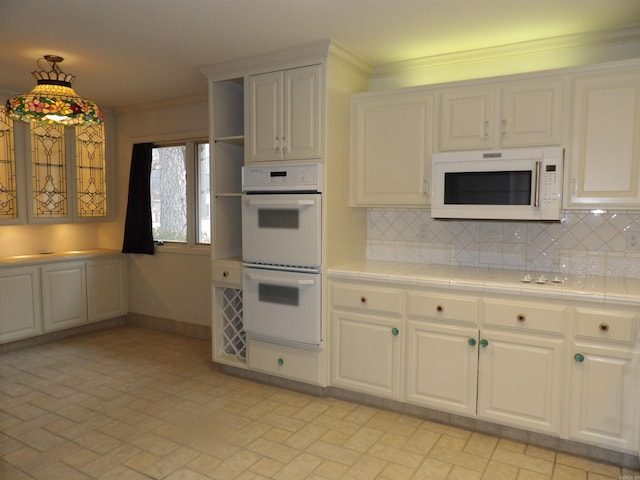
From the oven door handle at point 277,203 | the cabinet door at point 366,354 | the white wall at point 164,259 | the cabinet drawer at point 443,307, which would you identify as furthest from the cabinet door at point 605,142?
the white wall at point 164,259

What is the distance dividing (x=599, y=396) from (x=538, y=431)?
0.39 m

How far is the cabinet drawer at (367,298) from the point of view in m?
3.08

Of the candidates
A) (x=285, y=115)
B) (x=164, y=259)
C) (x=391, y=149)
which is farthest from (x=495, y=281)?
(x=164, y=259)

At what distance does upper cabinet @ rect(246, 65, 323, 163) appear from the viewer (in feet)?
10.7

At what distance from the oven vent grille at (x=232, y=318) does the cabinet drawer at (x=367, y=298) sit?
0.98 metres

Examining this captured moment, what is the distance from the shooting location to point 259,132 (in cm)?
350

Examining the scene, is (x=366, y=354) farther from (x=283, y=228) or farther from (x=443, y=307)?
(x=283, y=228)

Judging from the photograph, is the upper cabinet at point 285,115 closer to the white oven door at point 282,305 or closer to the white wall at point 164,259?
the white oven door at point 282,305

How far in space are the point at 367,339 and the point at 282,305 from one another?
0.66 metres

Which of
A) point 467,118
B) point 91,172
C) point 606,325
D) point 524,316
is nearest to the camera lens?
point 606,325

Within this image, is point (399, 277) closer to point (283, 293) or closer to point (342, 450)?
point (283, 293)

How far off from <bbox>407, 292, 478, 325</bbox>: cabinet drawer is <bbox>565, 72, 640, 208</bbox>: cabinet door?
845mm

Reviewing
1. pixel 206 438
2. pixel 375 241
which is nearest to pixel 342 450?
pixel 206 438

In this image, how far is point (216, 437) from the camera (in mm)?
2854
